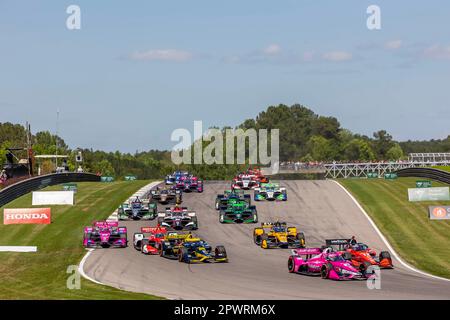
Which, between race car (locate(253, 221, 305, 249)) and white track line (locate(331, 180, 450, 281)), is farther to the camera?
race car (locate(253, 221, 305, 249))

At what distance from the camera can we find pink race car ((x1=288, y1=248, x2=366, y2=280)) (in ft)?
100

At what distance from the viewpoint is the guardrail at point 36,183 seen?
Answer: 58.0 m

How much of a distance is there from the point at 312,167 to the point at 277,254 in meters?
82.8

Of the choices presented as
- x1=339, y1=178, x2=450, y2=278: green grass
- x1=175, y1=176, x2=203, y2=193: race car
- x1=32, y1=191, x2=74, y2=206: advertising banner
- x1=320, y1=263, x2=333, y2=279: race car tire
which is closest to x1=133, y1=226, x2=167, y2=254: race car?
x1=320, y1=263, x2=333, y2=279: race car tire

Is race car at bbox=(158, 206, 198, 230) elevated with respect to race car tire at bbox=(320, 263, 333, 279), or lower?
elevated

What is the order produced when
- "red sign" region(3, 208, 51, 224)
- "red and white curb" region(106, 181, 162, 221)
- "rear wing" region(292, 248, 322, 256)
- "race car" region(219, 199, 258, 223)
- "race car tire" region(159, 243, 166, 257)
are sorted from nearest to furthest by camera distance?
"rear wing" region(292, 248, 322, 256) → "race car tire" region(159, 243, 166, 257) → "race car" region(219, 199, 258, 223) → "red sign" region(3, 208, 51, 224) → "red and white curb" region(106, 181, 162, 221)

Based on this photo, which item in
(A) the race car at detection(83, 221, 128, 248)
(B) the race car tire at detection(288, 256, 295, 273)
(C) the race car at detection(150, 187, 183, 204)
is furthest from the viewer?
(C) the race car at detection(150, 187, 183, 204)

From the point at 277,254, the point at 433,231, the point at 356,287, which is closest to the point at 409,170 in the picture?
the point at 433,231

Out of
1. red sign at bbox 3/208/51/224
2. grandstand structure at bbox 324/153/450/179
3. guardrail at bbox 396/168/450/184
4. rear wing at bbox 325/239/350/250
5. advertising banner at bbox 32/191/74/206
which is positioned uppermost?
grandstand structure at bbox 324/153/450/179

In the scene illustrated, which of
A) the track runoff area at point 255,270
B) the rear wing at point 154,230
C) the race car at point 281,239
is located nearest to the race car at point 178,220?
the track runoff area at point 255,270

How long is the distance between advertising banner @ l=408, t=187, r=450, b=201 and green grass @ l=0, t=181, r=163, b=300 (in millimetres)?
20711

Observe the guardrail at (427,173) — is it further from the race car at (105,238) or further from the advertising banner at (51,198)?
the race car at (105,238)

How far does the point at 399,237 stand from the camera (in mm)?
45344

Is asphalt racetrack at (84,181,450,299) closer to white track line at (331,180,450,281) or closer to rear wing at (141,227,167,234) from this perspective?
white track line at (331,180,450,281)
